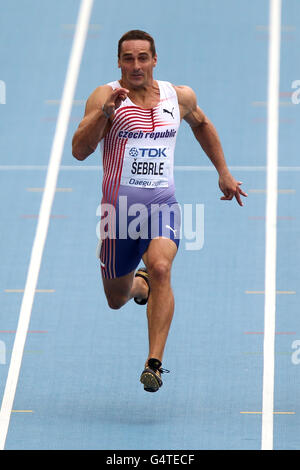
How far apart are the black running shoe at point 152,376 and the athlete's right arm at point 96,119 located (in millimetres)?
1464

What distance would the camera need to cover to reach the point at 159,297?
8.84m

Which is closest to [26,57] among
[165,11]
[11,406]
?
[165,11]

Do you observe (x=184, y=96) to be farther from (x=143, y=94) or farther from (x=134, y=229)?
(x=134, y=229)

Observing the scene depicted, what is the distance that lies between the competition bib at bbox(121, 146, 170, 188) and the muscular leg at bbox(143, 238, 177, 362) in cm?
46

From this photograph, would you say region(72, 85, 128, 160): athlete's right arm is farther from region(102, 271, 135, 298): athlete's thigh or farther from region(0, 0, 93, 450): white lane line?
region(0, 0, 93, 450): white lane line

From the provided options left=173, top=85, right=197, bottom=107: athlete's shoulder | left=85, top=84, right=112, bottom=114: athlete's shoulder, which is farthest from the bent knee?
left=173, top=85, right=197, bottom=107: athlete's shoulder

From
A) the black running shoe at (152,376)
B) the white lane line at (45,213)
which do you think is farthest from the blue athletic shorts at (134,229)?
the white lane line at (45,213)

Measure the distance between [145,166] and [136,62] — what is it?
71 cm

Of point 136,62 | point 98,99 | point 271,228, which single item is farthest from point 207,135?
point 271,228

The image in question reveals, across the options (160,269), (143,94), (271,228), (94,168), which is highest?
(94,168)

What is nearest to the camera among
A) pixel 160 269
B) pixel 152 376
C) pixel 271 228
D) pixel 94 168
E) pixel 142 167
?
pixel 152 376

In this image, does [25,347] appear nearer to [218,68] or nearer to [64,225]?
[64,225]

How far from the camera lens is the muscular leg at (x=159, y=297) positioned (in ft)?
28.8

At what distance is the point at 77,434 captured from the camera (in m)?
8.89
